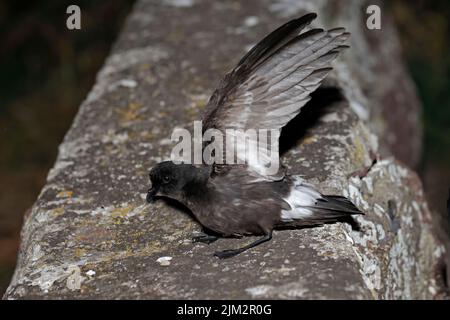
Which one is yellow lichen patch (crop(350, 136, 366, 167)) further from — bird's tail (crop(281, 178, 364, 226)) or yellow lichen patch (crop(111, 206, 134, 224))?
yellow lichen patch (crop(111, 206, 134, 224))

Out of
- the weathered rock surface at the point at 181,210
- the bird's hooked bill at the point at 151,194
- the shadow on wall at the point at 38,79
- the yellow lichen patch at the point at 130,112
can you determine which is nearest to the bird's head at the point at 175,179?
the bird's hooked bill at the point at 151,194

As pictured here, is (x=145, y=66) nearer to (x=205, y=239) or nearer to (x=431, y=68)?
(x=205, y=239)

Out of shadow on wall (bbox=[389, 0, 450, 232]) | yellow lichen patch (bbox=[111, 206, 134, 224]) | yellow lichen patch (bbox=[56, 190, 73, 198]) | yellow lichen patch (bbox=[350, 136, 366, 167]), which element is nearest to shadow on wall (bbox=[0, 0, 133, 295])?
yellow lichen patch (bbox=[56, 190, 73, 198])

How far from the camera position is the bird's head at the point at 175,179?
10.2ft

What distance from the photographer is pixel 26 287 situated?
111 inches

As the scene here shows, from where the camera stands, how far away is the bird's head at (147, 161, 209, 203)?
311 centimetres

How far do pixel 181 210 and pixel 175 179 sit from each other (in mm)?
189

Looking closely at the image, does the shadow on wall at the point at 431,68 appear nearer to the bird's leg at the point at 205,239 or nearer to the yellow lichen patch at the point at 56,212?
the bird's leg at the point at 205,239

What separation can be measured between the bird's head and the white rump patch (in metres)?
0.34

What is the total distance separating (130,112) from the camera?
4.08m

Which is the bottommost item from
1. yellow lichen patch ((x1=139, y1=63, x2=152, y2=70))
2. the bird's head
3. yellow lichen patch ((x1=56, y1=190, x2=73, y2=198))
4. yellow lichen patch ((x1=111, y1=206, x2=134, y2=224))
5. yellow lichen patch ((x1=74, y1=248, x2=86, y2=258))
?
yellow lichen patch ((x1=74, y1=248, x2=86, y2=258))

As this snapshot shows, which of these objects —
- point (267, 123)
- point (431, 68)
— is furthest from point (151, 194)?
point (431, 68)
